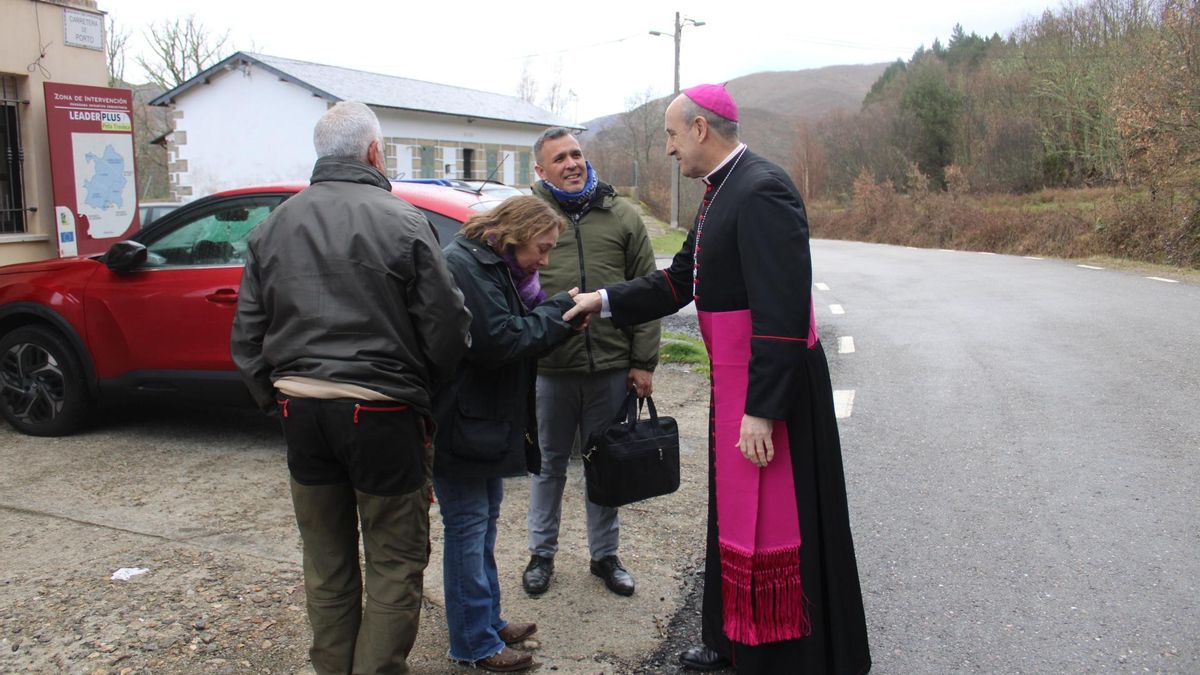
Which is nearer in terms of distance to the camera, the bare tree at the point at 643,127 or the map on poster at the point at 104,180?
the map on poster at the point at 104,180

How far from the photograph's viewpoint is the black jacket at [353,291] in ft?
9.27

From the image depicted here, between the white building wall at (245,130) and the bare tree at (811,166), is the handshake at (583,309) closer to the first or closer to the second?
the white building wall at (245,130)

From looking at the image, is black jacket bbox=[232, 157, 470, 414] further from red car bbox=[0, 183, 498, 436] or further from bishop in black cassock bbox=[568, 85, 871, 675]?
red car bbox=[0, 183, 498, 436]

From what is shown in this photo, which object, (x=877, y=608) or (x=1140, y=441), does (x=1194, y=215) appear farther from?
(x=877, y=608)

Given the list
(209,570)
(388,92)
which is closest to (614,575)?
(209,570)

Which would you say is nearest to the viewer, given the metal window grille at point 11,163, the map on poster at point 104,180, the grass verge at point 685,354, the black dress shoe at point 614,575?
the black dress shoe at point 614,575

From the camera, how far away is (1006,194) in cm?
3988

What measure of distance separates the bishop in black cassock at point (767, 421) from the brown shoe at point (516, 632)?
809mm

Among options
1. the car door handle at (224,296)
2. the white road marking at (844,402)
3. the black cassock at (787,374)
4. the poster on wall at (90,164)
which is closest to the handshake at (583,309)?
the black cassock at (787,374)

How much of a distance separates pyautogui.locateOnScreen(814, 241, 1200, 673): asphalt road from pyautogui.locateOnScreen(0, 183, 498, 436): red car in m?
3.25

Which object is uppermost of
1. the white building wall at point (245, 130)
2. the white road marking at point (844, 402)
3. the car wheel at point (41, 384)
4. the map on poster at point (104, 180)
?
the white building wall at point (245, 130)

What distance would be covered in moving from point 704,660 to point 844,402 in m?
4.89

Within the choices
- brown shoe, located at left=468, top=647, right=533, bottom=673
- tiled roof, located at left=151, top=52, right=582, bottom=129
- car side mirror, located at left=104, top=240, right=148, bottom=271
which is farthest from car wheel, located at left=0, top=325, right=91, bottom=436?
tiled roof, located at left=151, top=52, right=582, bottom=129

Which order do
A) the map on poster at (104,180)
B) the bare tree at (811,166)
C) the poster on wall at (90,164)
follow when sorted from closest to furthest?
→ the poster on wall at (90,164)
the map on poster at (104,180)
the bare tree at (811,166)
